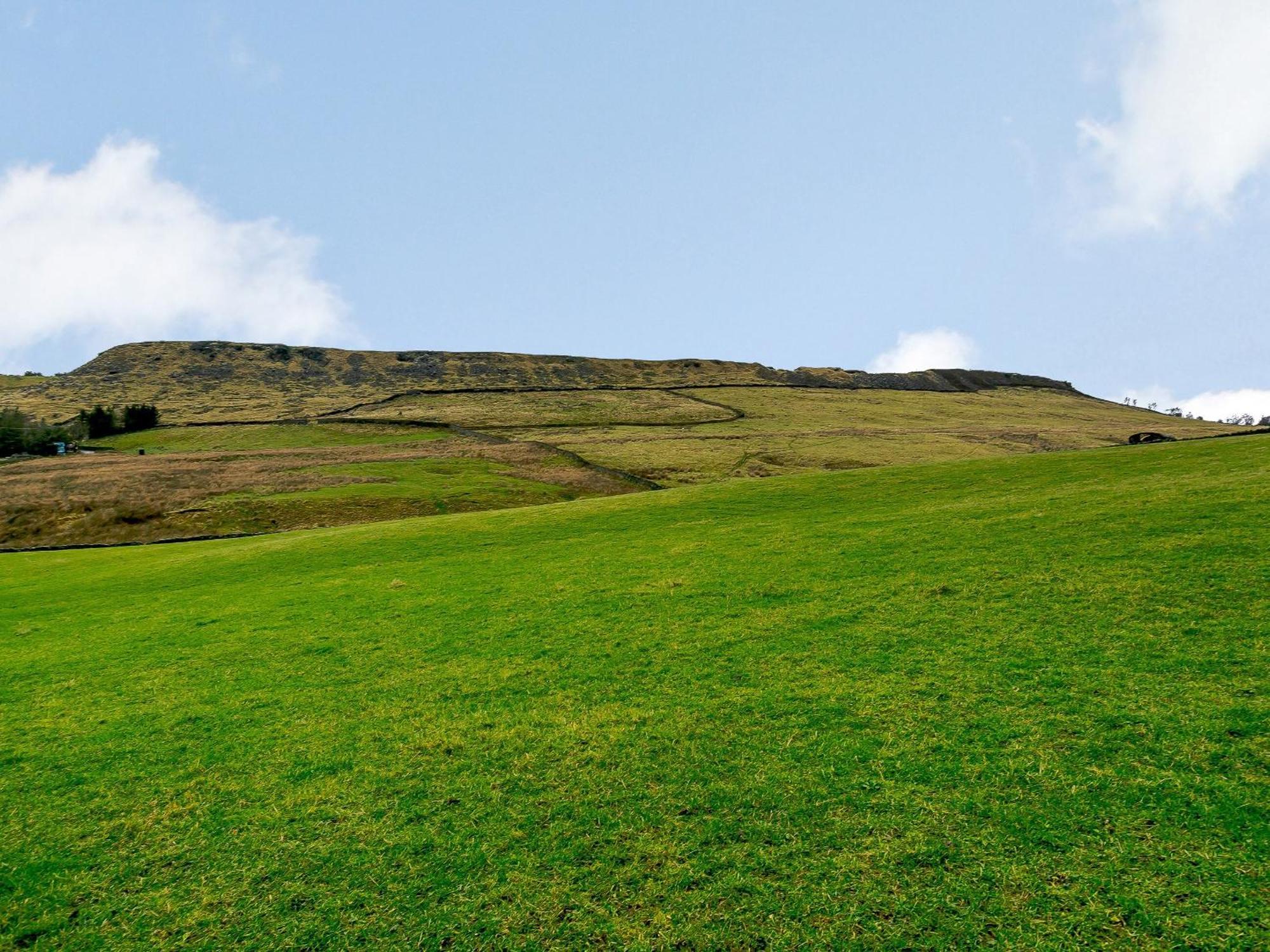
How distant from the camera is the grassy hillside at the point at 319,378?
138250mm

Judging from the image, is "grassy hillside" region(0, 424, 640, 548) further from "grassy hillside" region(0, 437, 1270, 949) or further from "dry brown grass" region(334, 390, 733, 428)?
"grassy hillside" region(0, 437, 1270, 949)

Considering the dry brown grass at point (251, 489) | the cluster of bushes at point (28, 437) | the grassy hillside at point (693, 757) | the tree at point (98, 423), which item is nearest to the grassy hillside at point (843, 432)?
the dry brown grass at point (251, 489)

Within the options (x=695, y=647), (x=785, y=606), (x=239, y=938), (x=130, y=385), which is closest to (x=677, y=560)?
(x=785, y=606)

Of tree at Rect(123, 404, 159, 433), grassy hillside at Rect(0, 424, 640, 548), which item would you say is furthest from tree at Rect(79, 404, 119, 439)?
grassy hillside at Rect(0, 424, 640, 548)

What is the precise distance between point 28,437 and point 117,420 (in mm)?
20421

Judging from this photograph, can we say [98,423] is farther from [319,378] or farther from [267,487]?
[267,487]

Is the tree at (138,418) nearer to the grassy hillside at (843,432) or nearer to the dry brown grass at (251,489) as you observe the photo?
the dry brown grass at (251,489)

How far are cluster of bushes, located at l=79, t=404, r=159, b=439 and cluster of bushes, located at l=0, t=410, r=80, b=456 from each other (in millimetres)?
4895

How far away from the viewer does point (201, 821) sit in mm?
9938

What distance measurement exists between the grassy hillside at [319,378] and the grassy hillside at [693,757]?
120 m

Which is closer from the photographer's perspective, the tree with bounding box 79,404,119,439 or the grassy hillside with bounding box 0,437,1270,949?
the grassy hillside with bounding box 0,437,1270,949

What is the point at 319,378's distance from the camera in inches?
6521

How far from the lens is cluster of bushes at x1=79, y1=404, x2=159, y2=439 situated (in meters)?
110

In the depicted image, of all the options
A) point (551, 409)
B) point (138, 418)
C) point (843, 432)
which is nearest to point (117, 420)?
point (138, 418)
